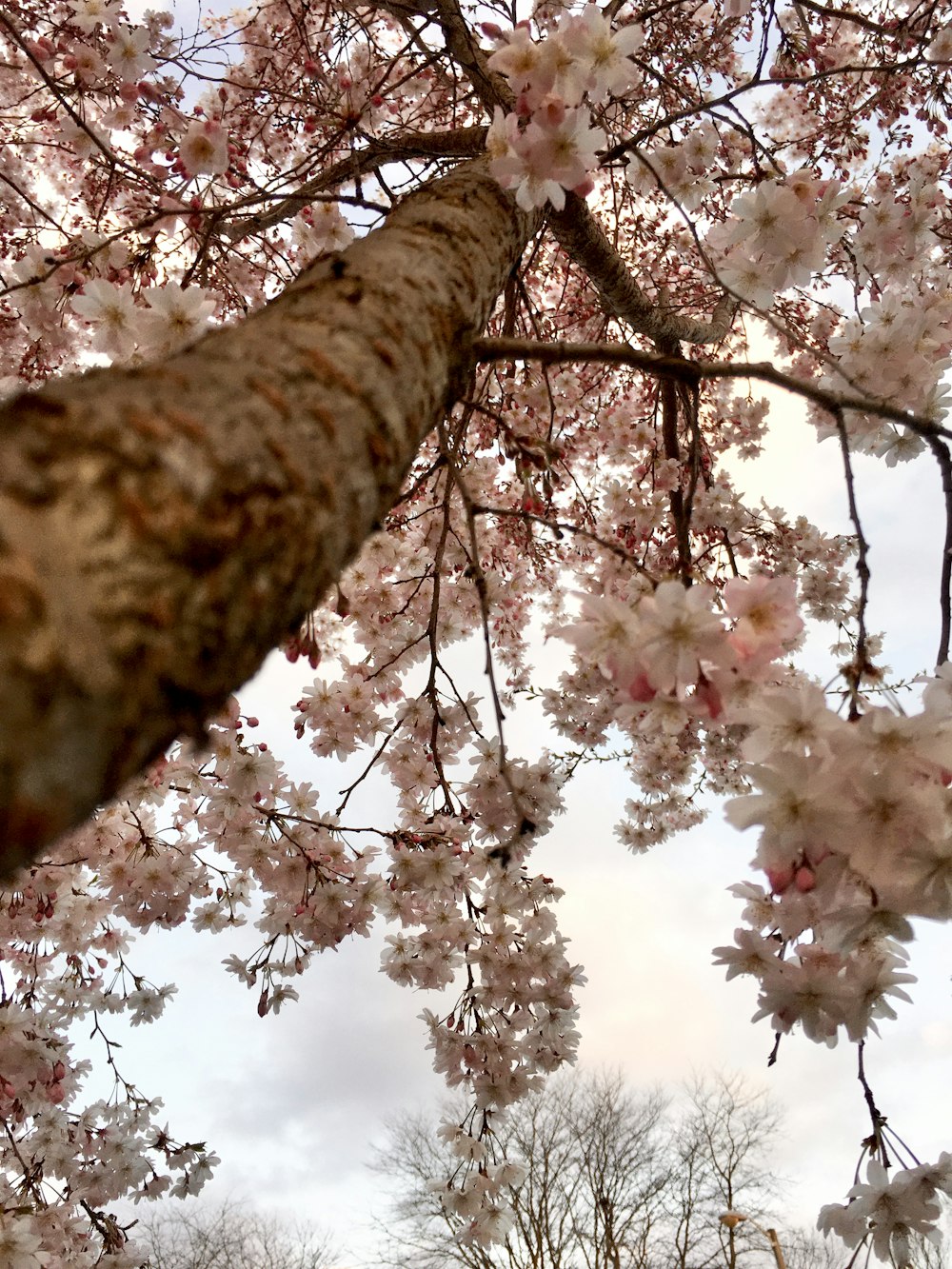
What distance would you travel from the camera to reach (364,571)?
12.3ft

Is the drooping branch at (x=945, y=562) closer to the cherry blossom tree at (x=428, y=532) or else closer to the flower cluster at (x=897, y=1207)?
the cherry blossom tree at (x=428, y=532)

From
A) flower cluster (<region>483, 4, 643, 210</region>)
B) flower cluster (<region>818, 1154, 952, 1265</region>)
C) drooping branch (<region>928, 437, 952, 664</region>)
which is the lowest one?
flower cluster (<region>818, 1154, 952, 1265</region>)

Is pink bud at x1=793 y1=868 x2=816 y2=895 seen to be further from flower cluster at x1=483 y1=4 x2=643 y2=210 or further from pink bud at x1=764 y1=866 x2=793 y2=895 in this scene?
flower cluster at x1=483 y1=4 x2=643 y2=210

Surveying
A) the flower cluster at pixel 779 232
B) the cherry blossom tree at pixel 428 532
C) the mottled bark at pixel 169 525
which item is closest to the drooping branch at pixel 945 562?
the cherry blossom tree at pixel 428 532

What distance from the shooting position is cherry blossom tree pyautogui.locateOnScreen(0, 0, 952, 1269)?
18.4 inches

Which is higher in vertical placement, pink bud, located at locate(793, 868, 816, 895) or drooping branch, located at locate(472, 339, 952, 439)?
drooping branch, located at locate(472, 339, 952, 439)

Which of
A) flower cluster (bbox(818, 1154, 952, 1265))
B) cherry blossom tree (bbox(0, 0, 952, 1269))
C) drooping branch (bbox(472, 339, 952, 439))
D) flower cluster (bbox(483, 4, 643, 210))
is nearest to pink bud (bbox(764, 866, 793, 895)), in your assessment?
cherry blossom tree (bbox(0, 0, 952, 1269))

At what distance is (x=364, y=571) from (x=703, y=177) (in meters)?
2.37

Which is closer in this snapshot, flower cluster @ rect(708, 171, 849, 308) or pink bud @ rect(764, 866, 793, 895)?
pink bud @ rect(764, 866, 793, 895)

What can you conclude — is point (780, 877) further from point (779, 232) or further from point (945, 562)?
point (779, 232)

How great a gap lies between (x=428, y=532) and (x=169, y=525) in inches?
134

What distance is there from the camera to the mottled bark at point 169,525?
38cm

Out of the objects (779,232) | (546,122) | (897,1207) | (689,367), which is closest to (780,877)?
(689,367)

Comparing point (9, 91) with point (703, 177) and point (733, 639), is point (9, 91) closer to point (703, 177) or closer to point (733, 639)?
point (703, 177)
